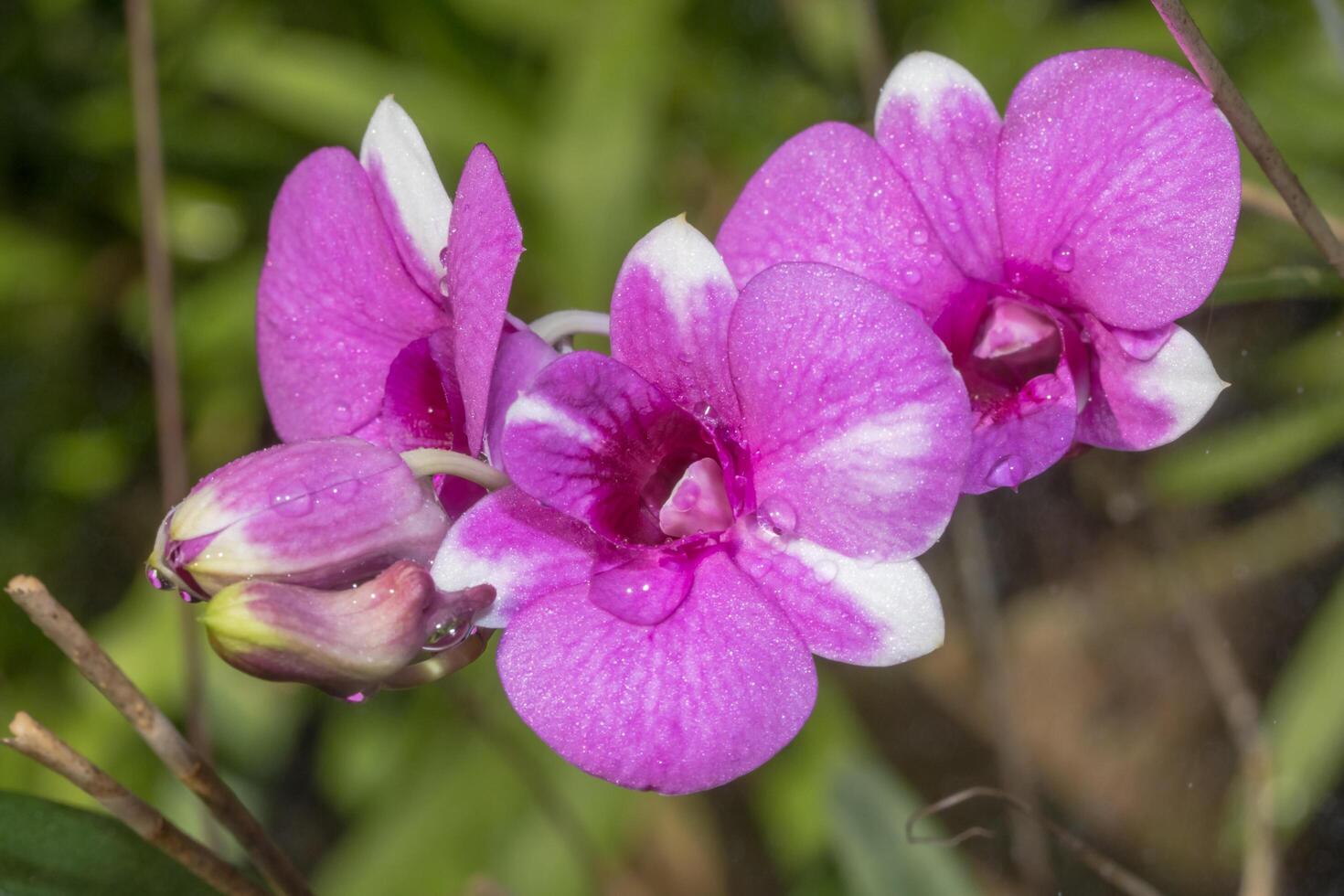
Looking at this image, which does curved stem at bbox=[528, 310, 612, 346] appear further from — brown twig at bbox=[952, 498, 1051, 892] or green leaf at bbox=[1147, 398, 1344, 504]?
green leaf at bbox=[1147, 398, 1344, 504]

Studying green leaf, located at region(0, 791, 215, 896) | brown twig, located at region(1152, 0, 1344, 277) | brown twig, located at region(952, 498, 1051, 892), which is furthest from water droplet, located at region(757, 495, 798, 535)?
brown twig, located at region(952, 498, 1051, 892)

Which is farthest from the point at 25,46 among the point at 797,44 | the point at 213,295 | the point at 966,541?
the point at 966,541

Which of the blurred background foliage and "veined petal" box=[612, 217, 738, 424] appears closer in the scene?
"veined petal" box=[612, 217, 738, 424]

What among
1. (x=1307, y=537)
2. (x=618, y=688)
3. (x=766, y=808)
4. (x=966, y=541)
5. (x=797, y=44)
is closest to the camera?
(x=618, y=688)

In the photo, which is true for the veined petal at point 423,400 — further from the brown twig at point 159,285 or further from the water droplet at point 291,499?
the brown twig at point 159,285

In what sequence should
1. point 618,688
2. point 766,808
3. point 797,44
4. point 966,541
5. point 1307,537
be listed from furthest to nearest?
point 797,44, point 766,808, point 1307,537, point 966,541, point 618,688

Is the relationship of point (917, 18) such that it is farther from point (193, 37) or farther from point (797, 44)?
point (193, 37)
